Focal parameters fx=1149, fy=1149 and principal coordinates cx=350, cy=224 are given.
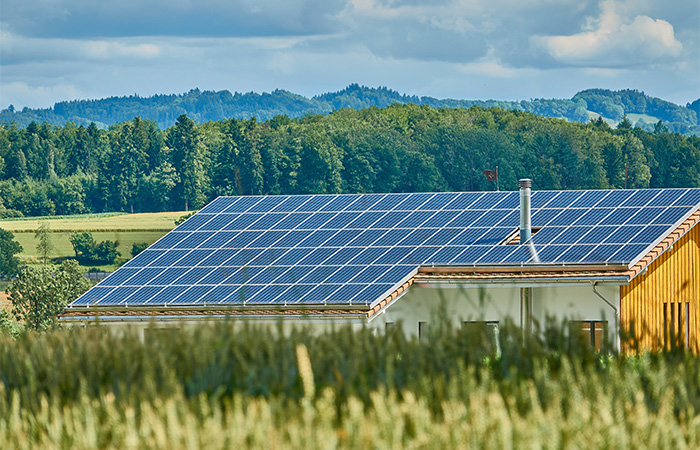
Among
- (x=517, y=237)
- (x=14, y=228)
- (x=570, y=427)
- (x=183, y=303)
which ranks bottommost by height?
(x=570, y=427)

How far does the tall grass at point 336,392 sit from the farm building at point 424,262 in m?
→ 14.1

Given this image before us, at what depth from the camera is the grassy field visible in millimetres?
157750

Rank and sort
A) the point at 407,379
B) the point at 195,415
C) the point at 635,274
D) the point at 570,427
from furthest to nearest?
the point at 635,274 < the point at 407,379 < the point at 195,415 < the point at 570,427

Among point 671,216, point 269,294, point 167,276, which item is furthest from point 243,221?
point 671,216

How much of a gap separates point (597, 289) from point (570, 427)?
825 inches

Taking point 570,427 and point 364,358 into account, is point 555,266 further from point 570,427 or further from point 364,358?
point 570,427

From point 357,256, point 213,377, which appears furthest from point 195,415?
point 357,256

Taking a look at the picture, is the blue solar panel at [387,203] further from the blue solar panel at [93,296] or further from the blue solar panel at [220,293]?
the blue solar panel at [93,296]

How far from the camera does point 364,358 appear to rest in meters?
10.9

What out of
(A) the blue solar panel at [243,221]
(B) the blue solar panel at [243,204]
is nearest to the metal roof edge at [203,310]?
(A) the blue solar panel at [243,221]

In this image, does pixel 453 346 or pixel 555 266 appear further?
pixel 555 266

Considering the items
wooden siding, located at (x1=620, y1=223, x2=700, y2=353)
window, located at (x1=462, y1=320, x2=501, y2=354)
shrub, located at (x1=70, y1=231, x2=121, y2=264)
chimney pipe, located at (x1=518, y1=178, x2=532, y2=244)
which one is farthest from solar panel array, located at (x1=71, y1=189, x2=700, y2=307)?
shrub, located at (x1=70, y1=231, x2=121, y2=264)

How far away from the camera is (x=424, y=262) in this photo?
31.0 m

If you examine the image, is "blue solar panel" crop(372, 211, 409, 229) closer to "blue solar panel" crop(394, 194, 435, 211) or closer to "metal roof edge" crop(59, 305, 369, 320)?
"blue solar panel" crop(394, 194, 435, 211)
